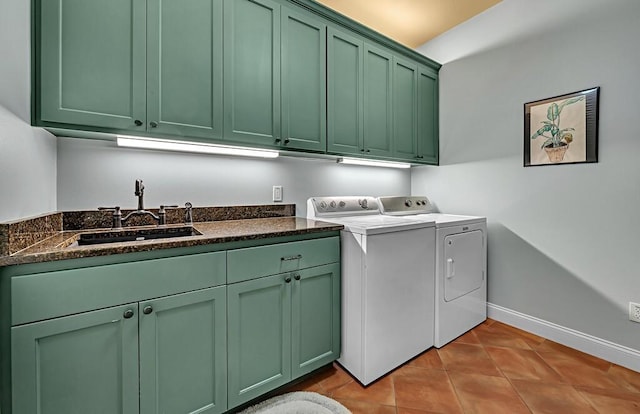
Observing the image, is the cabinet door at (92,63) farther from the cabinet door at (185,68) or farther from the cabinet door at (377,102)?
the cabinet door at (377,102)

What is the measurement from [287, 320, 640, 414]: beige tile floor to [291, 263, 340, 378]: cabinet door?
0.55 feet

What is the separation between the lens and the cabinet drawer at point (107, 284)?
95cm

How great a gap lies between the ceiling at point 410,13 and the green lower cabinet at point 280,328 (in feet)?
7.26

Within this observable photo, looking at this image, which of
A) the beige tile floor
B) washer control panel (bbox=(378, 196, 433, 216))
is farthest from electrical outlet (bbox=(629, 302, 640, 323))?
washer control panel (bbox=(378, 196, 433, 216))

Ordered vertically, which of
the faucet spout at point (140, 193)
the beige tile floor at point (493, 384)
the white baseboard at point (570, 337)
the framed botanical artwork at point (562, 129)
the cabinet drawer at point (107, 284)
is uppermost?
the framed botanical artwork at point (562, 129)

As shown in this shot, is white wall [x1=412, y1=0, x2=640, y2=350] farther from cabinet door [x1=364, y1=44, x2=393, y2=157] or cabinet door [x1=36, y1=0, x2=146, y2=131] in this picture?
cabinet door [x1=36, y1=0, x2=146, y2=131]

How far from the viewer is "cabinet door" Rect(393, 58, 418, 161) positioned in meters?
2.58

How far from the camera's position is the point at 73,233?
1.47m

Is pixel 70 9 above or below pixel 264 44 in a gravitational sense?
below

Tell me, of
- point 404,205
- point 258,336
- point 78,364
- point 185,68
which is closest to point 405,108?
point 404,205

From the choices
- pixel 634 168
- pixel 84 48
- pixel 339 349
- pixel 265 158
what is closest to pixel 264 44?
pixel 265 158

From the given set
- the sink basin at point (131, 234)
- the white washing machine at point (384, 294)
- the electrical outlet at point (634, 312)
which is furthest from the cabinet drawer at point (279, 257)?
the electrical outlet at point (634, 312)

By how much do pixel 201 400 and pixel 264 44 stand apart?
1994 millimetres

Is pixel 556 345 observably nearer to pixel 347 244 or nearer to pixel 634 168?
pixel 634 168
